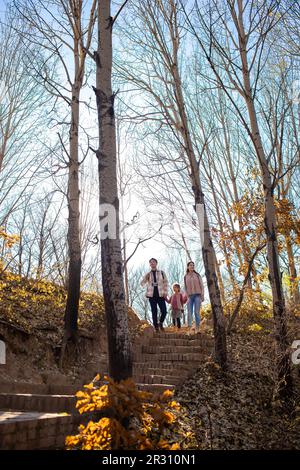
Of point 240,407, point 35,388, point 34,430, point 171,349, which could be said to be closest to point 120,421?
point 34,430

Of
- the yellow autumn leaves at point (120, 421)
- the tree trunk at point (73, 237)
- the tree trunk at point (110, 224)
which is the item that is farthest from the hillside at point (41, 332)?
the yellow autumn leaves at point (120, 421)

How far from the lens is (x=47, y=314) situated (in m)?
8.41

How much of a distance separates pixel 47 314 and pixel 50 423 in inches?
186

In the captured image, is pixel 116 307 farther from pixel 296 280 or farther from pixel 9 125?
pixel 9 125

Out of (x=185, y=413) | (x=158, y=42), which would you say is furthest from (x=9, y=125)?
(x=185, y=413)

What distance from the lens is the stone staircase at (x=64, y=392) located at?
142 inches

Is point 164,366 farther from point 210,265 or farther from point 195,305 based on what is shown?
point 195,305

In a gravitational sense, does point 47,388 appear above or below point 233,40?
below

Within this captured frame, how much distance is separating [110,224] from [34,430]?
2.25 m

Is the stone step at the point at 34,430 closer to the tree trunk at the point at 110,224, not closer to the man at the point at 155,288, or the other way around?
the tree trunk at the point at 110,224

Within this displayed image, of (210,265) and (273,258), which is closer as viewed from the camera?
(273,258)

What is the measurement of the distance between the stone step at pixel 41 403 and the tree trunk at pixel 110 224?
2.38ft

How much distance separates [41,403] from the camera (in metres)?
4.60

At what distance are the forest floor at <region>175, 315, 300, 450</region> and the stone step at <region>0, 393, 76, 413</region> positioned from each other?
1404 mm
